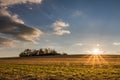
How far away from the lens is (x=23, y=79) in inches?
899

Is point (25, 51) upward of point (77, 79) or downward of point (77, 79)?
upward

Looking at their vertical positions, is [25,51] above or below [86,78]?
above

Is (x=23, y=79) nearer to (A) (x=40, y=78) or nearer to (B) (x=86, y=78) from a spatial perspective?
(A) (x=40, y=78)

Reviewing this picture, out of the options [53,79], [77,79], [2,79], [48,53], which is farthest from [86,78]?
[48,53]

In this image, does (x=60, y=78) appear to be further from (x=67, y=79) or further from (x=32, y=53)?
(x=32, y=53)

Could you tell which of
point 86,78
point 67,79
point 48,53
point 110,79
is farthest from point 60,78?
point 48,53

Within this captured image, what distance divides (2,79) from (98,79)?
918 cm

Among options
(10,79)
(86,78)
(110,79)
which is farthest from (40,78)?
(110,79)

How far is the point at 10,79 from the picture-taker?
22.7 metres

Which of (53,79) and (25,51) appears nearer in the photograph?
(53,79)

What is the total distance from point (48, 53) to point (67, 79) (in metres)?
89.7

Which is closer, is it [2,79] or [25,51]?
[2,79]

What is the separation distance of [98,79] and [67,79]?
294cm

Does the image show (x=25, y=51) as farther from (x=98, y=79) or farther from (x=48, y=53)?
(x=98, y=79)
